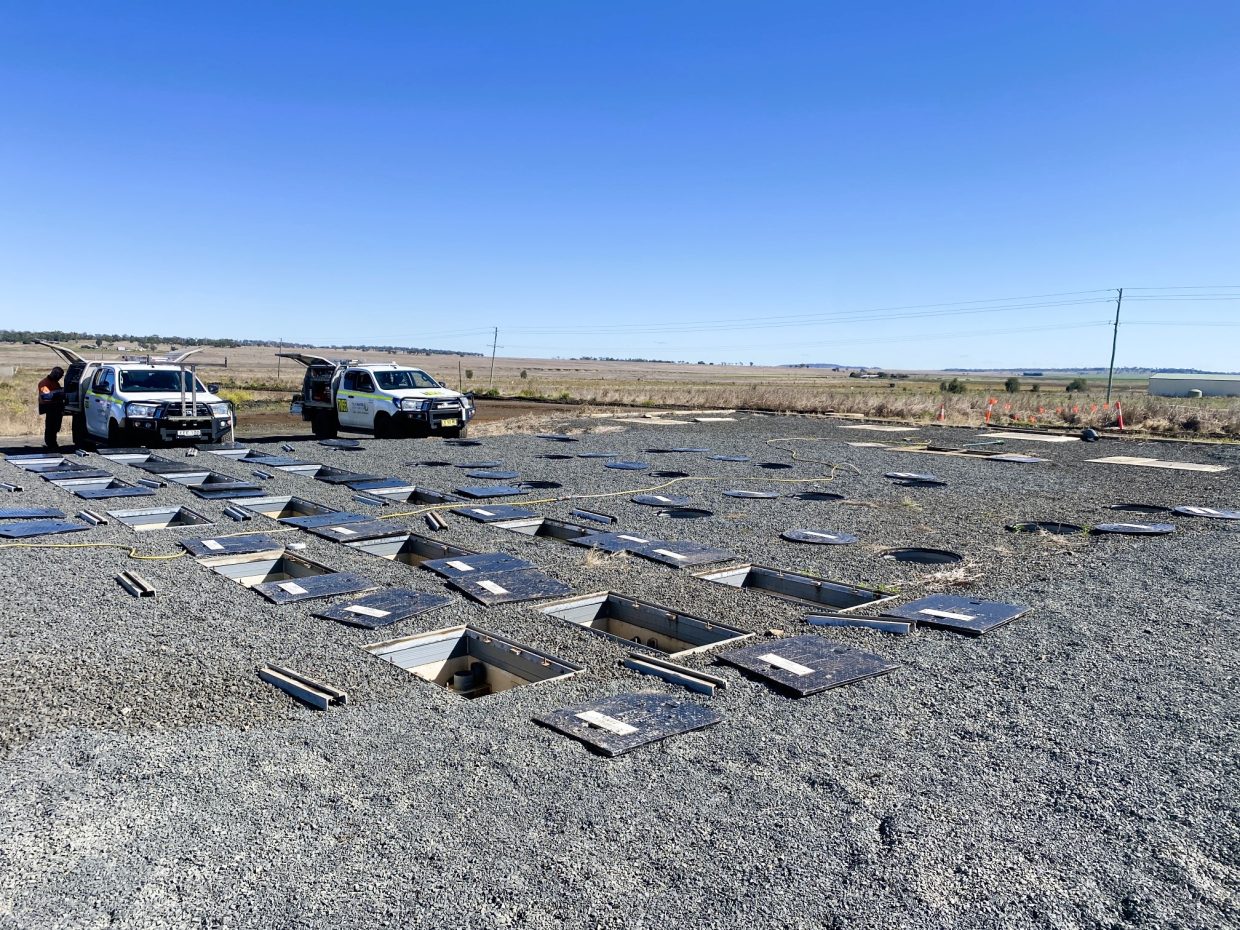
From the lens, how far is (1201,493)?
14.2 metres

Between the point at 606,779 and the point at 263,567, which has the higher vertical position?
the point at 606,779

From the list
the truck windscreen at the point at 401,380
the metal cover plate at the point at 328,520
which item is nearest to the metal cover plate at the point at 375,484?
the metal cover plate at the point at 328,520

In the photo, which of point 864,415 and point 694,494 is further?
point 864,415

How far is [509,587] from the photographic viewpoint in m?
7.82

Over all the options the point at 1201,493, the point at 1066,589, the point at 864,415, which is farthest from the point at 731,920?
the point at 864,415

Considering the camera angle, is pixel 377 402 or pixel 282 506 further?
pixel 377 402

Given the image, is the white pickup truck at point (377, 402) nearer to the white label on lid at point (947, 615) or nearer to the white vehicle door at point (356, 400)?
the white vehicle door at point (356, 400)

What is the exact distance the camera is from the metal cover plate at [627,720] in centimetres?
461

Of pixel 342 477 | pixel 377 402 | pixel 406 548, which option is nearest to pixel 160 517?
pixel 342 477

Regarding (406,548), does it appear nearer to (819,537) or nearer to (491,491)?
(491,491)

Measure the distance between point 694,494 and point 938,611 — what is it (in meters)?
6.70

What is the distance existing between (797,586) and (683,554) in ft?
4.53

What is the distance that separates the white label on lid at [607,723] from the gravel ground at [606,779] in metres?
0.23

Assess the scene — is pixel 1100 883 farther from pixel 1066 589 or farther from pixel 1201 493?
pixel 1201 493
